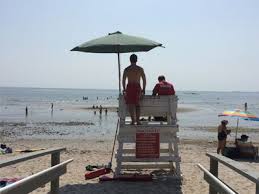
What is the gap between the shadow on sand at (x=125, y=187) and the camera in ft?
26.8

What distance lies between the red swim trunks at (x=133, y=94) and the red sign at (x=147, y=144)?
64 cm

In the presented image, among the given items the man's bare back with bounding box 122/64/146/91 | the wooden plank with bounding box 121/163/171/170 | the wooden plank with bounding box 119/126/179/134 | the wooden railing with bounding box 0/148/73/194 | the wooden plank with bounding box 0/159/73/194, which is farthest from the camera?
the wooden plank with bounding box 121/163/171/170

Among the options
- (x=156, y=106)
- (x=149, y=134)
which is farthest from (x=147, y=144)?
(x=156, y=106)

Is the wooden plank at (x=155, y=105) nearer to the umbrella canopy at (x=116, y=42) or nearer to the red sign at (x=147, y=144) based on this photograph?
the red sign at (x=147, y=144)

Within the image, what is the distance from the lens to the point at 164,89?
386 inches

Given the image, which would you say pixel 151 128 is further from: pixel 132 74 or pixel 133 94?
pixel 132 74

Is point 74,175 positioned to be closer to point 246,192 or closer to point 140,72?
point 140,72

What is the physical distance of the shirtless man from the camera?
29.4 feet

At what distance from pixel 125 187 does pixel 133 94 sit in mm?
1795

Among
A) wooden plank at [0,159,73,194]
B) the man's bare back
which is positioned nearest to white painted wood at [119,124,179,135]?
the man's bare back

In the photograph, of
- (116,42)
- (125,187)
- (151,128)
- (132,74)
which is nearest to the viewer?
(125,187)

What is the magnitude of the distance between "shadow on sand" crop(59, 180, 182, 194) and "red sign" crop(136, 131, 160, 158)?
56 cm

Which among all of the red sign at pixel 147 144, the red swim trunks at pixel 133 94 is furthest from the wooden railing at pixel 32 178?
the red swim trunks at pixel 133 94

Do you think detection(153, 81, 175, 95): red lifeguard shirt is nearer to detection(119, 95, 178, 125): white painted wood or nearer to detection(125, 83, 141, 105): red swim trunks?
detection(119, 95, 178, 125): white painted wood
